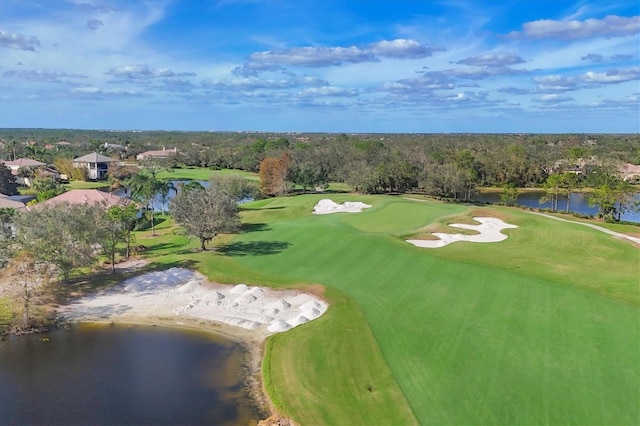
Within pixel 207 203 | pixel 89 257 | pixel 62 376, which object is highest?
pixel 207 203

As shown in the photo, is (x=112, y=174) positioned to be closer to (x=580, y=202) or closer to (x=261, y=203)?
(x=261, y=203)

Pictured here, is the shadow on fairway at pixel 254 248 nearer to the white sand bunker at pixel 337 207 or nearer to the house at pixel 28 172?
the white sand bunker at pixel 337 207

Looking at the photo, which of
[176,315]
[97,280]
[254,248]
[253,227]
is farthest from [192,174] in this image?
[176,315]

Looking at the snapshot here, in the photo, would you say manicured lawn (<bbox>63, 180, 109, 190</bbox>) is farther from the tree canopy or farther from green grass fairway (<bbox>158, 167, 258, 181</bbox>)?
the tree canopy

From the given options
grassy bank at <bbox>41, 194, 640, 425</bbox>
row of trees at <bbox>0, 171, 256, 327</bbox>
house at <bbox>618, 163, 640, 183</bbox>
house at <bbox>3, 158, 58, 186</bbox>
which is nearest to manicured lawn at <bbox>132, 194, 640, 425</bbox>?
grassy bank at <bbox>41, 194, 640, 425</bbox>

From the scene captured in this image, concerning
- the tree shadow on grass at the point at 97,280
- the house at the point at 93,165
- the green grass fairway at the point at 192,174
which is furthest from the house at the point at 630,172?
the house at the point at 93,165

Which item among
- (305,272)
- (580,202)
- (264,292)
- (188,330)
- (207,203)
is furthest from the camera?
(580,202)

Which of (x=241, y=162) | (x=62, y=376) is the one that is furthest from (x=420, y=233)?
(x=241, y=162)
